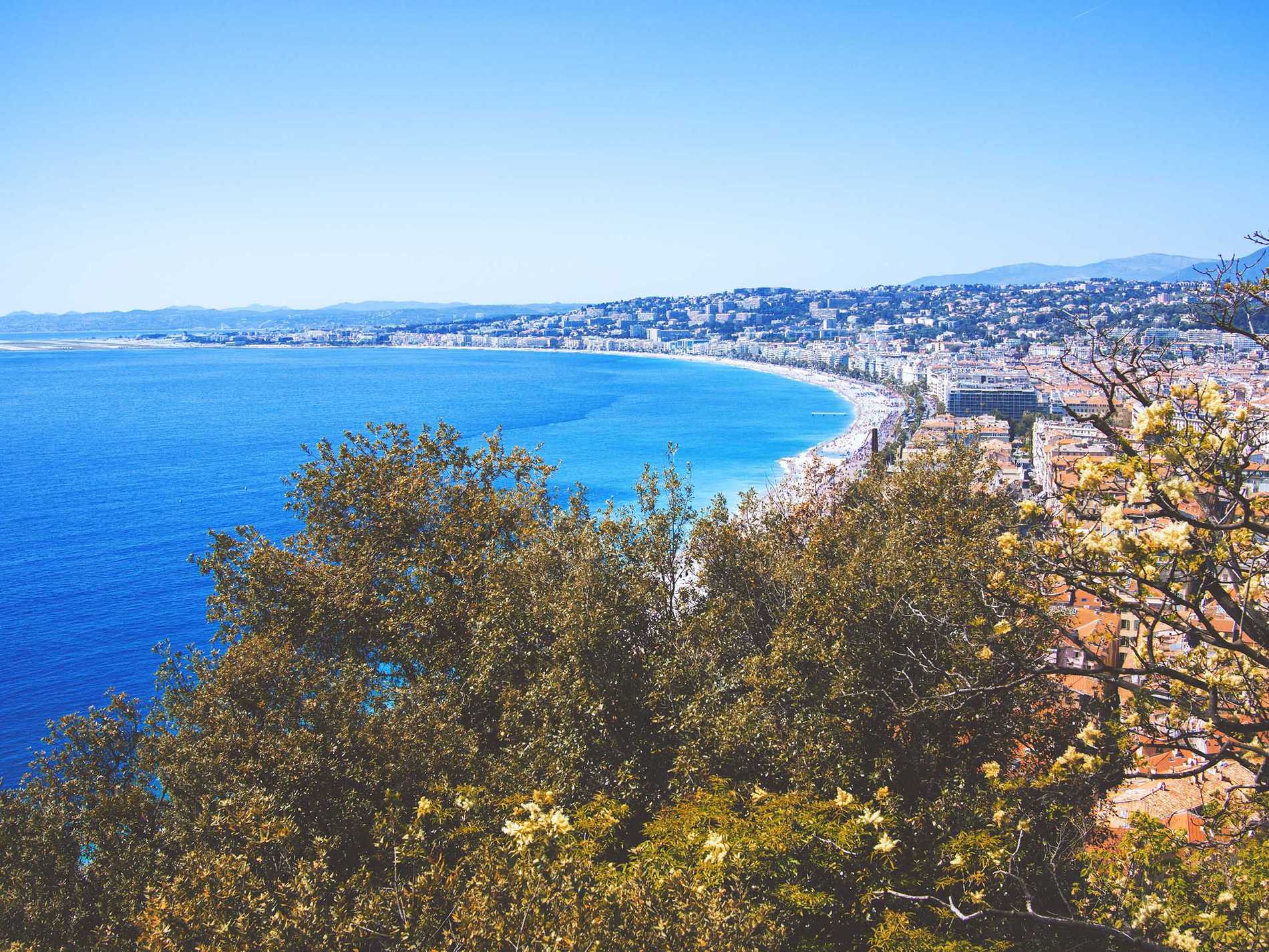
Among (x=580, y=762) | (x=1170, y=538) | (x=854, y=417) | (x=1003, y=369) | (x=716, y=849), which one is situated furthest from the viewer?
(x=1003, y=369)

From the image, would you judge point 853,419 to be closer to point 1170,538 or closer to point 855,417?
point 855,417

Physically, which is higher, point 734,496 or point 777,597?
point 777,597

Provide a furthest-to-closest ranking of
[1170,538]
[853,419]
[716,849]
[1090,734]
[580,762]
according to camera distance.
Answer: [853,419], [580,762], [1090,734], [716,849], [1170,538]

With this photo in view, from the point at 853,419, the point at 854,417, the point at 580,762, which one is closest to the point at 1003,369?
the point at 854,417

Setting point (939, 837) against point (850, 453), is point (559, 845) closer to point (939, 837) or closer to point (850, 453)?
point (939, 837)

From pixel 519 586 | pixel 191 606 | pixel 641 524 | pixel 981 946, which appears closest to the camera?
pixel 981 946

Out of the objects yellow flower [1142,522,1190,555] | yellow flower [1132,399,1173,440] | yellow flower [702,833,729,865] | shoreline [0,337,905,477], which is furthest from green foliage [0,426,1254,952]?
shoreline [0,337,905,477]

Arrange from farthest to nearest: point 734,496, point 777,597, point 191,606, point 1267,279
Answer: point 734,496 < point 191,606 < point 777,597 < point 1267,279

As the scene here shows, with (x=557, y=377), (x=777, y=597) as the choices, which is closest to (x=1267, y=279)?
(x=777, y=597)
